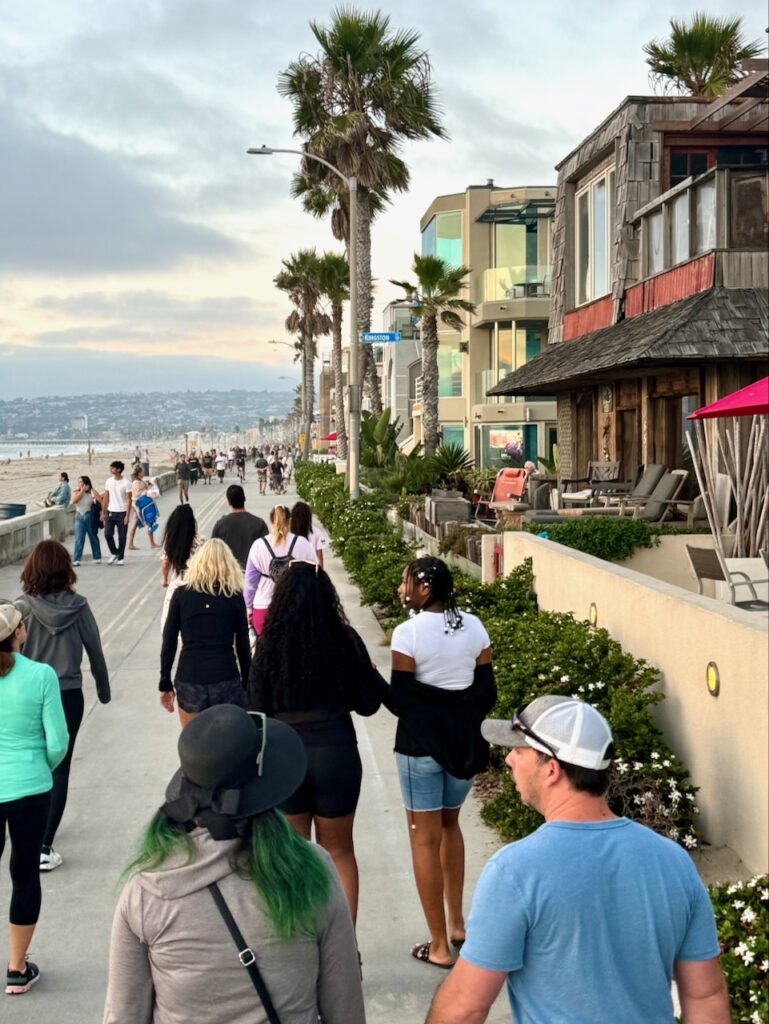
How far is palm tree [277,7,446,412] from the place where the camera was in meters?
32.2

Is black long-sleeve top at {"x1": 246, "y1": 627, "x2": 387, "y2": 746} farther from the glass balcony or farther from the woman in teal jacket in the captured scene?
the glass balcony

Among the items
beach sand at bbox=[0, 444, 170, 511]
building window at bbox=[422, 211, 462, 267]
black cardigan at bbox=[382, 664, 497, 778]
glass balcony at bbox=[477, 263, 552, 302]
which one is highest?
building window at bbox=[422, 211, 462, 267]

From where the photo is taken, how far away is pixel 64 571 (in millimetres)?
7184

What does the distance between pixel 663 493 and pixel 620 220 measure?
17.7ft

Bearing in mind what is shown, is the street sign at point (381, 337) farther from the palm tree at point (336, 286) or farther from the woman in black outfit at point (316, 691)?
the palm tree at point (336, 286)

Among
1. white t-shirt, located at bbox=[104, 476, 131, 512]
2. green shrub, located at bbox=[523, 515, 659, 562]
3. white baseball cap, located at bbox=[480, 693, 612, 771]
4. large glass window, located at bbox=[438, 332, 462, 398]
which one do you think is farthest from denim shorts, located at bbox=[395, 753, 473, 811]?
large glass window, located at bbox=[438, 332, 462, 398]

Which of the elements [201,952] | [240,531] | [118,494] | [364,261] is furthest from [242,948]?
[364,261]

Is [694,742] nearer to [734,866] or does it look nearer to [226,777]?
[734,866]

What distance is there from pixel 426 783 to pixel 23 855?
6.05 ft

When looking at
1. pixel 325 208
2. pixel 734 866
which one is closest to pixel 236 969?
pixel 734 866

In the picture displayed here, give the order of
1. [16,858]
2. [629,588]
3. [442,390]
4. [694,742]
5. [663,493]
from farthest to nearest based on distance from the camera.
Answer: [442,390]
[663,493]
[629,588]
[694,742]
[16,858]

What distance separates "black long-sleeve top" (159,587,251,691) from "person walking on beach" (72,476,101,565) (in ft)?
46.7

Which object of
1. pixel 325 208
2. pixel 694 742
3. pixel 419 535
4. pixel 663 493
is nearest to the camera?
pixel 694 742

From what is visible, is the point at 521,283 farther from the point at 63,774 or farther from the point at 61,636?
the point at 63,774
